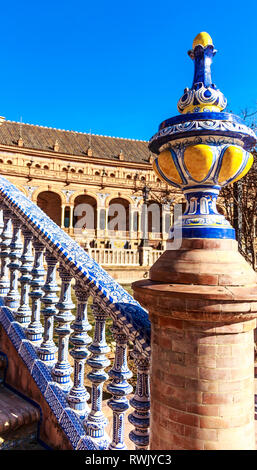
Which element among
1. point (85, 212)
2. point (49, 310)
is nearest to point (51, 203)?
point (85, 212)

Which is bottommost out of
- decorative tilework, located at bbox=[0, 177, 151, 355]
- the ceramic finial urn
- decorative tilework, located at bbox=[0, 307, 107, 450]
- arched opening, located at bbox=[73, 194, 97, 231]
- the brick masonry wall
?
decorative tilework, located at bbox=[0, 307, 107, 450]

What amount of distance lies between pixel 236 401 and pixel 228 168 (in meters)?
1.09

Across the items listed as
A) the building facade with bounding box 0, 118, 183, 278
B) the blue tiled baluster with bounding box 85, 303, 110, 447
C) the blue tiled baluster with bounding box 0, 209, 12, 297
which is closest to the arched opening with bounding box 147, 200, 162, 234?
the building facade with bounding box 0, 118, 183, 278

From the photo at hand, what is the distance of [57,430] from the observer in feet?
7.34

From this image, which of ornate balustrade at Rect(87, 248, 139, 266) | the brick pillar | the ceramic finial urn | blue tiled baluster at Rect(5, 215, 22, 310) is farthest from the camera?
ornate balustrade at Rect(87, 248, 139, 266)

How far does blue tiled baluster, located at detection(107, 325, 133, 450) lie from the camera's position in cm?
188

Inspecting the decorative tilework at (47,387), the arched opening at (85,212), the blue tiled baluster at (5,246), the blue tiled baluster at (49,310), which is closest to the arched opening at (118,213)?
the arched opening at (85,212)

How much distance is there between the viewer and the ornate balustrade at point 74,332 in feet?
6.12

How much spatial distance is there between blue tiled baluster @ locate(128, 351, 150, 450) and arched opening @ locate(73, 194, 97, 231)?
29383mm

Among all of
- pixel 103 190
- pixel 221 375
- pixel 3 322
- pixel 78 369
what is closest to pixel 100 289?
pixel 78 369

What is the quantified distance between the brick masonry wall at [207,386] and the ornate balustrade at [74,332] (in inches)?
10.7

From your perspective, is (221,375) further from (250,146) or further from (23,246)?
(23,246)

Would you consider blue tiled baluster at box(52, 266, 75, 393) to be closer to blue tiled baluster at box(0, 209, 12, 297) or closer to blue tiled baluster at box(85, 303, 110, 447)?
blue tiled baluster at box(85, 303, 110, 447)

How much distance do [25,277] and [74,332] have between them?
85cm
